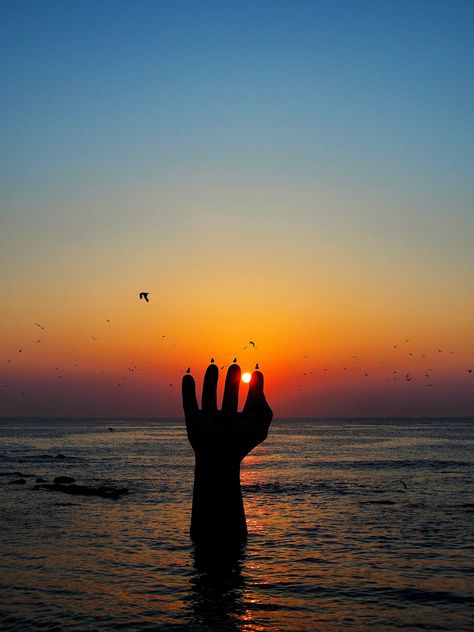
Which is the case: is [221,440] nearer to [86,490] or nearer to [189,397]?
[189,397]

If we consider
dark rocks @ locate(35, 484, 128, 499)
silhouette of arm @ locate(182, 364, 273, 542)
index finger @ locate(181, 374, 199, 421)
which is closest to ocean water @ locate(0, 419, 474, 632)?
dark rocks @ locate(35, 484, 128, 499)

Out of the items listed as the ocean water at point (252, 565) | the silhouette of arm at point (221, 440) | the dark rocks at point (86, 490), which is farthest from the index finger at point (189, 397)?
the dark rocks at point (86, 490)

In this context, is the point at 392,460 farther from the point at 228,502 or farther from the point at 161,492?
the point at 228,502

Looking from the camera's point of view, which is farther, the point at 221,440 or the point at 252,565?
the point at 252,565

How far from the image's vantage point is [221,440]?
19250mm

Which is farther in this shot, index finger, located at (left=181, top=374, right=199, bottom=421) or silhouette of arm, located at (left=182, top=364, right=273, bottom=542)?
index finger, located at (left=181, top=374, right=199, bottom=421)

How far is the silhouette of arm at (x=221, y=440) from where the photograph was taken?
1927cm


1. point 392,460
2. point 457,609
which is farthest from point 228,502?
point 392,460

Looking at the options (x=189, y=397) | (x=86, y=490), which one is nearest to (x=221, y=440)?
(x=189, y=397)

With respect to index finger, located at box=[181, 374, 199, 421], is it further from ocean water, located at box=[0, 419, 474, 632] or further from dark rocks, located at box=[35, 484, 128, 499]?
dark rocks, located at box=[35, 484, 128, 499]

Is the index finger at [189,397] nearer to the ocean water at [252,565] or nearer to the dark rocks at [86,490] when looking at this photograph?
the ocean water at [252,565]

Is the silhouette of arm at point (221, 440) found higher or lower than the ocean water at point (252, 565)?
higher

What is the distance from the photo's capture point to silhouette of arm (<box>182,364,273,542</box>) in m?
19.3

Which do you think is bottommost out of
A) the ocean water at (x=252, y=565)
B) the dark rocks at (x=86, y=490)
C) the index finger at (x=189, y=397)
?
the dark rocks at (x=86, y=490)
